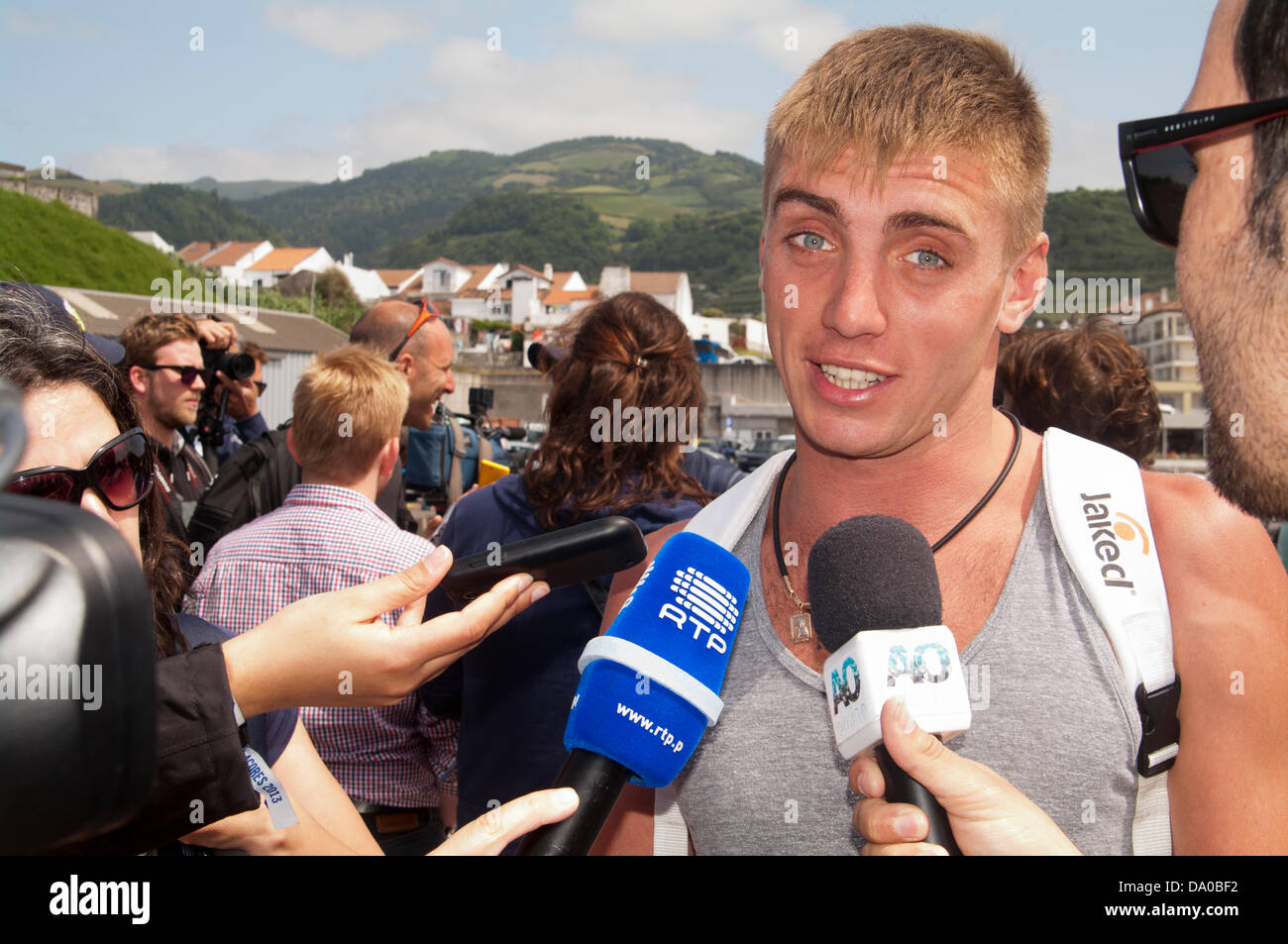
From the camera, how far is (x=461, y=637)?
5.96 ft

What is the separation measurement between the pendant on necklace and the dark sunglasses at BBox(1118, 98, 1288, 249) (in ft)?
3.28

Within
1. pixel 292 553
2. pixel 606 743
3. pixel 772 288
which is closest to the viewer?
pixel 606 743

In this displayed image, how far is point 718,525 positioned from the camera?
2236 millimetres

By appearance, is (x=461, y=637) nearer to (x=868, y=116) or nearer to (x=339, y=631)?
(x=339, y=631)

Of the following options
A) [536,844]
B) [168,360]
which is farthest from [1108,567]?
[168,360]

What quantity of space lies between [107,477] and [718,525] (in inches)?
51.0

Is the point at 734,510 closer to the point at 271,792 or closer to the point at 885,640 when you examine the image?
the point at 885,640

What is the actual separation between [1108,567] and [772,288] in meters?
0.93

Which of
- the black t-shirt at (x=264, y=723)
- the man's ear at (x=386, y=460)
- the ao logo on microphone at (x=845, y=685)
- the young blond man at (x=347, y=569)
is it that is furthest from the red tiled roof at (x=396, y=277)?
the ao logo on microphone at (x=845, y=685)

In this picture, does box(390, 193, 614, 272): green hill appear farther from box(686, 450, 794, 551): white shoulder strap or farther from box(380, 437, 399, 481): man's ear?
box(686, 450, 794, 551): white shoulder strap

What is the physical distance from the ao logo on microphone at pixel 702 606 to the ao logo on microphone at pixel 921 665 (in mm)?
414

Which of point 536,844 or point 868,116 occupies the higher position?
point 868,116

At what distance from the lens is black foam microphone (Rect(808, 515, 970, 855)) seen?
54.2 inches

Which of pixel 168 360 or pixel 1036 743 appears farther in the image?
pixel 168 360
